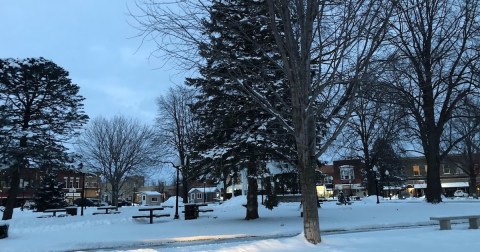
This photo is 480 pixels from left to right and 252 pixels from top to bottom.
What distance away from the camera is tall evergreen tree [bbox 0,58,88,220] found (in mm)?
26500

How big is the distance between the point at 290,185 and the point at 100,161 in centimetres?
3493

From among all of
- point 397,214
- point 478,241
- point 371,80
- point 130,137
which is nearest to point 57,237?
point 371,80

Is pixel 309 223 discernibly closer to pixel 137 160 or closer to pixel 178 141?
pixel 178 141

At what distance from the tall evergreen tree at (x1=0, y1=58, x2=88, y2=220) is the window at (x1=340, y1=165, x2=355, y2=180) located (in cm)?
6295

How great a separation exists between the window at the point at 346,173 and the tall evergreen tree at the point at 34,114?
63.0 metres

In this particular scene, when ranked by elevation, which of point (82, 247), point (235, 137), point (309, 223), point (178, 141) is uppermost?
point (178, 141)

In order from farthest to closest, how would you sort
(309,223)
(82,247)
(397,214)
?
(397,214) < (82,247) < (309,223)

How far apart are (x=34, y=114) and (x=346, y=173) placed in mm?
69583

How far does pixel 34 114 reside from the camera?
28547mm

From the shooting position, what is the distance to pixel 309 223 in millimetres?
10250

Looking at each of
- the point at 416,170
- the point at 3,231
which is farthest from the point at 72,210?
the point at 416,170

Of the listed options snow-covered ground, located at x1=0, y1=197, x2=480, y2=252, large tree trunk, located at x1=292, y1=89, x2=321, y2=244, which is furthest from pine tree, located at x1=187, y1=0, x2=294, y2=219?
large tree trunk, located at x1=292, y1=89, x2=321, y2=244

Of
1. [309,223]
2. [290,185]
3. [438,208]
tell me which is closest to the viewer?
[309,223]

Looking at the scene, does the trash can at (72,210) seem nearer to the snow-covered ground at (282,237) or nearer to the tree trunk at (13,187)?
the tree trunk at (13,187)
